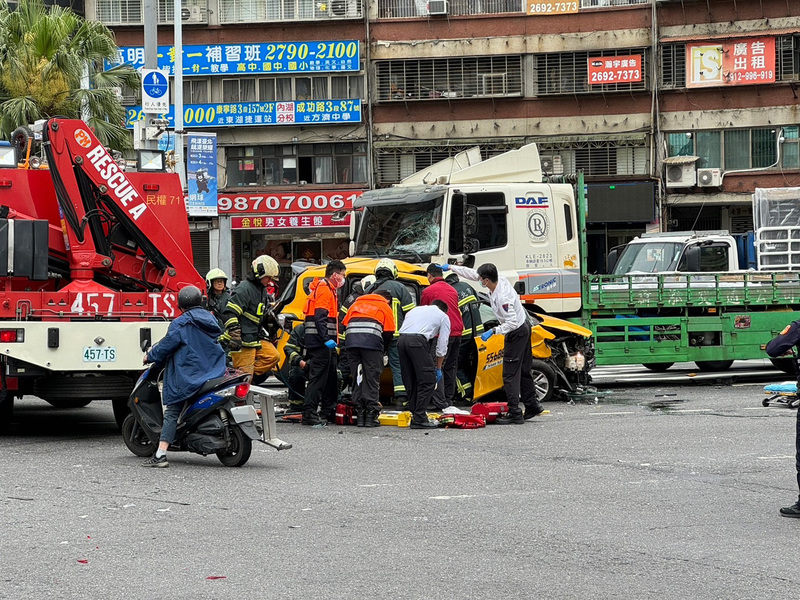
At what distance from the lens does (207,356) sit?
10305mm

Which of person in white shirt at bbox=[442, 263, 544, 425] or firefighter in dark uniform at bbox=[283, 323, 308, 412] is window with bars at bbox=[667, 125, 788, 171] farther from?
firefighter in dark uniform at bbox=[283, 323, 308, 412]

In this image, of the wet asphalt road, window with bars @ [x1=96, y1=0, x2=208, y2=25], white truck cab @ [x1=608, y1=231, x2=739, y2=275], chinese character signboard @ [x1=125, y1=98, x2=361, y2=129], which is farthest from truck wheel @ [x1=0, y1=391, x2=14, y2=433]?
window with bars @ [x1=96, y1=0, x2=208, y2=25]

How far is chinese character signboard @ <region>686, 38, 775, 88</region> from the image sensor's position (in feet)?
128

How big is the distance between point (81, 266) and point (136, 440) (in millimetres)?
2158

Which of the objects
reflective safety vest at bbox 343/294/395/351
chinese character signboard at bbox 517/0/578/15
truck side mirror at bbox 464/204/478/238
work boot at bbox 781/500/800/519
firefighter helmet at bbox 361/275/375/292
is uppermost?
chinese character signboard at bbox 517/0/578/15

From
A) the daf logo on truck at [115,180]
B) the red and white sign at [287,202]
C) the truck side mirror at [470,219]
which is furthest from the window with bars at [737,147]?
the daf logo on truck at [115,180]

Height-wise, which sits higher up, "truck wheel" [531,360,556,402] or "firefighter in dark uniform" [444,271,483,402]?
"firefighter in dark uniform" [444,271,483,402]

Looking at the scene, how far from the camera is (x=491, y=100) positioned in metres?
40.7

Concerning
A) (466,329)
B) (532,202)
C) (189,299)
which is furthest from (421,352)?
(532,202)

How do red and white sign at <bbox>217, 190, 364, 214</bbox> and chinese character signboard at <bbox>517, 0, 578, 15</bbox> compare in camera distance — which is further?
red and white sign at <bbox>217, 190, 364, 214</bbox>

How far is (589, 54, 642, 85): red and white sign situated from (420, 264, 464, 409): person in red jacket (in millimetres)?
27436

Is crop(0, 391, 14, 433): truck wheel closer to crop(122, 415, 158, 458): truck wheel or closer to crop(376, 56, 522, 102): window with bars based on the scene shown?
crop(122, 415, 158, 458): truck wheel

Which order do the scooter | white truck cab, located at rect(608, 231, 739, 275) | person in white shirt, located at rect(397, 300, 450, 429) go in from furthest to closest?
white truck cab, located at rect(608, 231, 739, 275) < person in white shirt, located at rect(397, 300, 450, 429) < the scooter

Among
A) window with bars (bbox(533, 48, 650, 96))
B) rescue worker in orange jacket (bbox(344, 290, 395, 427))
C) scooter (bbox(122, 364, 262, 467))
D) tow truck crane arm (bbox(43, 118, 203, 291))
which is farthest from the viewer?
window with bars (bbox(533, 48, 650, 96))
